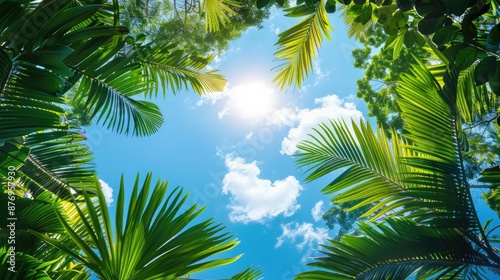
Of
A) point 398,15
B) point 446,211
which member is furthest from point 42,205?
point 446,211

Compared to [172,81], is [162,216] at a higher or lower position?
lower

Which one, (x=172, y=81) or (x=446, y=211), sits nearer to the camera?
(x=446, y=211)

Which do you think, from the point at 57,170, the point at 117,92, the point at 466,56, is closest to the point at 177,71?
the point at 117,92

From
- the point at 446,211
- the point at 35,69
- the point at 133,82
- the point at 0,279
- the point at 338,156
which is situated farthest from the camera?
the point at 338,156

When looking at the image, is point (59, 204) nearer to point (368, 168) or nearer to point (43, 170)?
point (43, 170)

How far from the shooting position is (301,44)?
334 cm

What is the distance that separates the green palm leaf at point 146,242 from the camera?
44.6 inches

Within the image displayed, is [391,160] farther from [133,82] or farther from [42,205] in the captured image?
[42,205]

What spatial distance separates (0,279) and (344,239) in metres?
1.66

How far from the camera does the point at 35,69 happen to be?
3.24 ft

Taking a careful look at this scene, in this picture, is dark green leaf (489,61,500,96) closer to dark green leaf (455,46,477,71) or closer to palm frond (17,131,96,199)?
dark green leaf (455,46,477,71)

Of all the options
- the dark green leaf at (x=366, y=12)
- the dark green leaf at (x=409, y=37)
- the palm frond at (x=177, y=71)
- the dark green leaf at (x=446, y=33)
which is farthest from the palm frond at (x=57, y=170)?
the dark green leaf at (x=446, y=33)

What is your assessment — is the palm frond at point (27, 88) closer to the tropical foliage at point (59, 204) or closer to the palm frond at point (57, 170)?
the tropical foliage at point (59, 204)

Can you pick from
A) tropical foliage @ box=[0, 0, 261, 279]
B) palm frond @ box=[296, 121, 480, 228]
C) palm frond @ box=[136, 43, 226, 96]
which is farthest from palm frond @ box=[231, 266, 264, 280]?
palm frond @ box=[136, 43, 226, 96]
